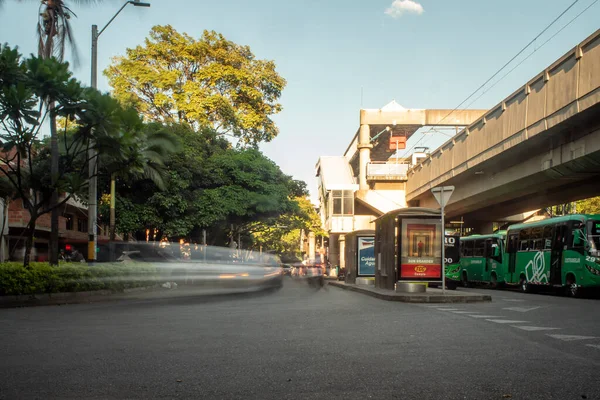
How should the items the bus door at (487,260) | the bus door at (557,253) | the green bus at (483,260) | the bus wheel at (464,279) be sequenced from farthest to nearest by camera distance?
the bus wheel at (464,279)
the bus door at (487,260)
the green bus at (483,260)
the bus door at (557,253)

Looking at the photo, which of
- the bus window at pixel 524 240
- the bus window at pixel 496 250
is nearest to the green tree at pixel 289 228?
the bus window at pixel 496 250

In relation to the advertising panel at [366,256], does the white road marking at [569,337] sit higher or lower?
lower

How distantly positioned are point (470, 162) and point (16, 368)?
22.1 metres

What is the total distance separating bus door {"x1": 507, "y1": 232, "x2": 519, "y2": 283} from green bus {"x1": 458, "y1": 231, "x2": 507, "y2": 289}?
912mm

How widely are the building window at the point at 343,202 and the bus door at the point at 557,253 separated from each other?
31361 millimetres

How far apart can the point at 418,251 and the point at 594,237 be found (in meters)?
6.46

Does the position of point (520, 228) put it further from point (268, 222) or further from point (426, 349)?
point (426, 349)

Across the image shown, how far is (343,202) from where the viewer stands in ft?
182

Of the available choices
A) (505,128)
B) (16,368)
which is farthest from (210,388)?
(505,128)

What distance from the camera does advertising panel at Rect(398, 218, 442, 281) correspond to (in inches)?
796

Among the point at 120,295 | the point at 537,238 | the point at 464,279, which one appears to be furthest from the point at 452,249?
the point at 120,295

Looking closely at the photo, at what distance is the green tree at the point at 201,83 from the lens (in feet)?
119

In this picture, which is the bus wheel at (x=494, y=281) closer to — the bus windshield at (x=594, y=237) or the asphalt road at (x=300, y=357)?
the bus windshield at (x=594, y=237)

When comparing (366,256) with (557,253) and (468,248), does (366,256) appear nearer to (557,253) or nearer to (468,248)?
(468,248)
